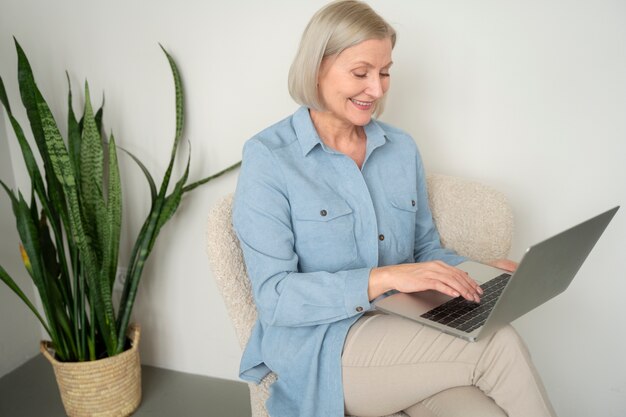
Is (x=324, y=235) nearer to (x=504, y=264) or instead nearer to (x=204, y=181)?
(x=504, y=264)

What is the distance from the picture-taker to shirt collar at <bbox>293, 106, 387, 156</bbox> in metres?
1.36

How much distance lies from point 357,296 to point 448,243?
49cm

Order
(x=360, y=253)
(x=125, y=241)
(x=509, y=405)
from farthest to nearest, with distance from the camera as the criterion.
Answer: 1. (x=125, y=241)
2. (x=360, y=253)
3. (x=509, y=405)

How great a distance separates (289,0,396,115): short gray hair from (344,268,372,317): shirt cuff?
450 mm

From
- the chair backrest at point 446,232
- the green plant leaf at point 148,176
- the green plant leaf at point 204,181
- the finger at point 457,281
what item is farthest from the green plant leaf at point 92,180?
the finger at point 457,281

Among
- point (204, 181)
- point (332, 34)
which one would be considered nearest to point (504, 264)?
point (332, 34)

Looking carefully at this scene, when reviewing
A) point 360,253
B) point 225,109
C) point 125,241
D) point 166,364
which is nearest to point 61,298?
point 125,241

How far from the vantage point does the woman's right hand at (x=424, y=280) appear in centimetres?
117

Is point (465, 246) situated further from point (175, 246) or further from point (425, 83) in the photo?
point (175, 246)

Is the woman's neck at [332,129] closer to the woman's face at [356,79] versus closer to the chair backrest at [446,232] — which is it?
the woman's face at [356,79]

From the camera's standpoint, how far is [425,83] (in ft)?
5.75

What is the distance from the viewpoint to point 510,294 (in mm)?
993

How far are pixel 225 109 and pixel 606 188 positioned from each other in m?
1.19

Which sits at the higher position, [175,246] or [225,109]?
[225,109]
